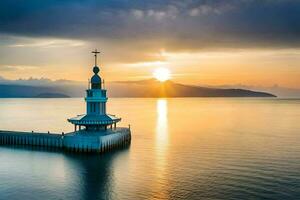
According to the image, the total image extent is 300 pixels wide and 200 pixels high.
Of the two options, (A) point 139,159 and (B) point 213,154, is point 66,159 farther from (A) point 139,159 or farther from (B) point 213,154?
(B) point 213,154

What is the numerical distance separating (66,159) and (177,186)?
26.9 m

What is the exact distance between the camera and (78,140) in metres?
77.6

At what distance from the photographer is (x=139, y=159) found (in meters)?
74.5

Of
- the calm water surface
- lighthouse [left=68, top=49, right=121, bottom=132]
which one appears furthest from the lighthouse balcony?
the calm water surface

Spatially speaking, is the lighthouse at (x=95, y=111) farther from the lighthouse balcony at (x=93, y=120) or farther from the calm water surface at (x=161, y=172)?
the calm water surface at (x=161, y=172)

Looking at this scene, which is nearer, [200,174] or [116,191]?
[116,191]

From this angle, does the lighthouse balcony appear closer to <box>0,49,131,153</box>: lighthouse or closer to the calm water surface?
<box>0,49,131,153</box>: lighthouse

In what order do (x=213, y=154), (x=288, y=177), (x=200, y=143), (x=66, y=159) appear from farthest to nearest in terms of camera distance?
(x=200, y=143)
(x=213, y=154)
(x=66, y=159)
(x=288, y=177)

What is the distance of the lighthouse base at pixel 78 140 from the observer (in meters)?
76.6

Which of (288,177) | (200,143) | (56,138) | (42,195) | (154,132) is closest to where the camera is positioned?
(42,195)

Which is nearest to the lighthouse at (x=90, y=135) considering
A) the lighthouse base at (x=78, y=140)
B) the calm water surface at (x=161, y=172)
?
the lighthouse base at (x=78, y=140)

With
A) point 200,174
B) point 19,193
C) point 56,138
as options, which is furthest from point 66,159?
point 200,174

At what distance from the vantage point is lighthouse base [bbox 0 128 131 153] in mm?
76562

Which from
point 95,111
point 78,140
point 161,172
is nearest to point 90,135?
point 78,140
